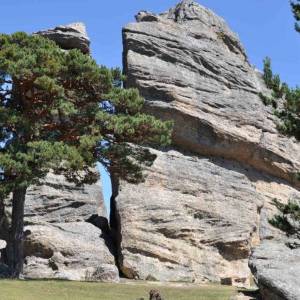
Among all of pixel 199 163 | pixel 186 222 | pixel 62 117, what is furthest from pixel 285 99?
pixel 199 163

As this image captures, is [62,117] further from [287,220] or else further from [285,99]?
[287,220]

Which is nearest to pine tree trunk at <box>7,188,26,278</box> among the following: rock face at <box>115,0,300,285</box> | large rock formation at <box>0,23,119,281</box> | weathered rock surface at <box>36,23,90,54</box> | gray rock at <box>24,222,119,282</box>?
large rock formation at <box>0,23,119,281</box>

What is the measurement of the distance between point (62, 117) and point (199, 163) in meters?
14.2

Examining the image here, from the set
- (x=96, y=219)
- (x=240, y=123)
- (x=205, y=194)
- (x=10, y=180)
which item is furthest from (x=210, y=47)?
(x=10, y=180)

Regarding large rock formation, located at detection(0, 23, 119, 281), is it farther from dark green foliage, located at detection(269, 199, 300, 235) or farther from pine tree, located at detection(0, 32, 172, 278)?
dark green foliage, located at detection(269, 199, 300, 235)

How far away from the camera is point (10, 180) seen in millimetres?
21531

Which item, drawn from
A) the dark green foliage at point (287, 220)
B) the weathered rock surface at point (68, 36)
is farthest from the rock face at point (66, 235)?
the weathered rock surface at point (68, 36)

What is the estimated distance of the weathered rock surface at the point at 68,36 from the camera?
3719cm

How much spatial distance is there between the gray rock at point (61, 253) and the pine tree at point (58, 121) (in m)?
5.56

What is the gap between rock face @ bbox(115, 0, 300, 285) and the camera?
31.6m

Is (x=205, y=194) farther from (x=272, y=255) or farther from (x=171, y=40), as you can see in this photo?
(x=272, y=255)

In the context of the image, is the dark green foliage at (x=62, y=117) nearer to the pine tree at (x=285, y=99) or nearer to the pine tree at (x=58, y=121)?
the pine tree at (x=58, y=121)

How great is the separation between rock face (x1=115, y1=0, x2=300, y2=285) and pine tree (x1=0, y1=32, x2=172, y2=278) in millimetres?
7761

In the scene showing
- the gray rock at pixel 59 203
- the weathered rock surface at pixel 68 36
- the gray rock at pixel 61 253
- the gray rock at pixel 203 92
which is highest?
the weathered rock surface at pixel 68 36
